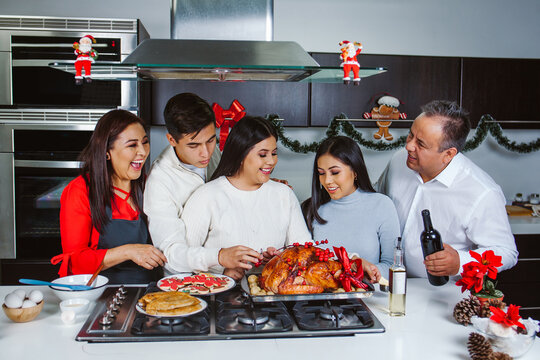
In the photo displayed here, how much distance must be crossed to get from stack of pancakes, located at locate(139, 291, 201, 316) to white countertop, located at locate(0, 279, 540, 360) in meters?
0.10

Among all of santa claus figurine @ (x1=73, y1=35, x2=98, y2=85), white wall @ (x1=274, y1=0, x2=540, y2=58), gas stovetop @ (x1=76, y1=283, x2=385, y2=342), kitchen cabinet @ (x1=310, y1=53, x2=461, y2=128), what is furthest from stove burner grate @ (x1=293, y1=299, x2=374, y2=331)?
white wall @ (x1=274, y1=0, x2=540, y2=58)

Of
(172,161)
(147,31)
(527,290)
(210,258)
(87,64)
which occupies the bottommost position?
(527,290)

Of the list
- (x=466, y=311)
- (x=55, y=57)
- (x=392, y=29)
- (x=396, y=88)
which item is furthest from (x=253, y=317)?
(x=392, y=29)

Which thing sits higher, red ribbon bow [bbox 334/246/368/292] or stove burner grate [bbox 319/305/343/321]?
red ribbon bow [bbox 334/246/368/292]

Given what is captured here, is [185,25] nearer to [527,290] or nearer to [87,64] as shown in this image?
[87,64]

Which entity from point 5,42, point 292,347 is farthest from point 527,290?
point 5,42

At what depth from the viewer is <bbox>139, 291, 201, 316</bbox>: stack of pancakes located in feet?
5.18

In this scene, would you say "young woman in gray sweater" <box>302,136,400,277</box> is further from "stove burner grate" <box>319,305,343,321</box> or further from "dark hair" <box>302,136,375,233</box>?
"stove burner grate" <box>319,305,343,321</box>

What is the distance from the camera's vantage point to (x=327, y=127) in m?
4.02

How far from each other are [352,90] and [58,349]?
9.78 ft

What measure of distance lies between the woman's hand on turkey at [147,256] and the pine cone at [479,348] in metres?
1.25

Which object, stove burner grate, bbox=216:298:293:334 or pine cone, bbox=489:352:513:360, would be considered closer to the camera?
pine cone, bbox=489:352:513:360

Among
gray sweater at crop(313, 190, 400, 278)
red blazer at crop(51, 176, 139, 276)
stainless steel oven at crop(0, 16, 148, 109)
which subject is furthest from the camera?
stainless steel oven at crop(0, 16, 148, 109)

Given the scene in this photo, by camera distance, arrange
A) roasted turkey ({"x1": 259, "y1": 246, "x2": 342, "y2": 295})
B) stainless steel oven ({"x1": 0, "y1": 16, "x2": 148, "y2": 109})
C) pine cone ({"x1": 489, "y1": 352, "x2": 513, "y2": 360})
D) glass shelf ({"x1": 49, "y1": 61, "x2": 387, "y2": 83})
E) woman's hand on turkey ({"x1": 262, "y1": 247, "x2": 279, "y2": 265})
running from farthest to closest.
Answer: stainless steel oven ({"x1": 0, "y1": 16, "x2": 148, "y2": 109}) < woman's hand on turkey ({"x1": 262, "y1": 247, "x2": 279, "y2": 265}) < glass shelf ({"x1": 49, "y1": 61, "x2": 387, "y2": 83}) < roasted turkey ({"x1": 259, "y1": 246, "x2": 342, "y2": 295}) < pine cone ({"x1": 489, "y1": 352, "x2": 513, "y2": 360})
